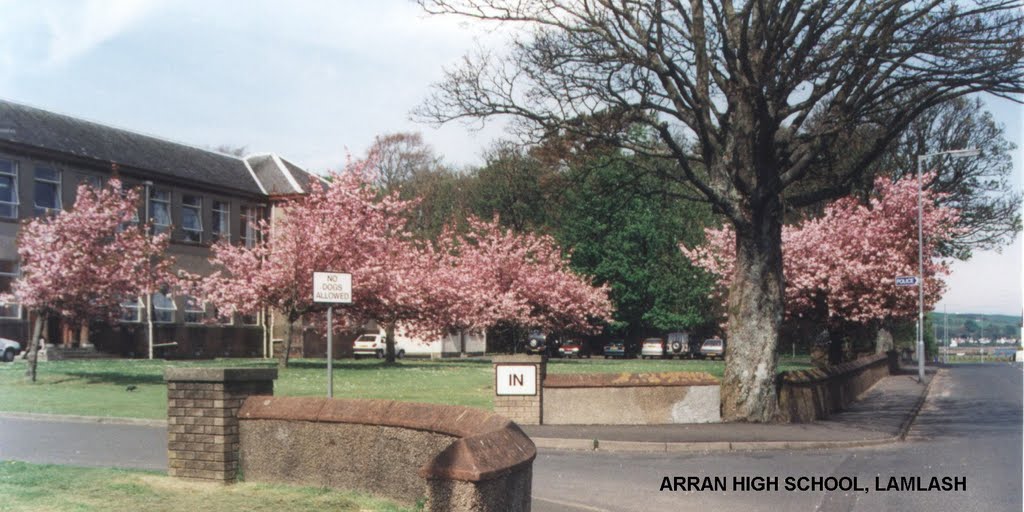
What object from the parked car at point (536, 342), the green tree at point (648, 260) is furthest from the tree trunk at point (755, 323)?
the parked car at point (536, 342)

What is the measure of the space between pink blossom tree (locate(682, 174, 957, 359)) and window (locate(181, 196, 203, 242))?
87.9 ft

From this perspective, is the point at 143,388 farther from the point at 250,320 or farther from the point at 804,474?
the point at 250,320

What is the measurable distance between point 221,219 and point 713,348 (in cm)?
3340

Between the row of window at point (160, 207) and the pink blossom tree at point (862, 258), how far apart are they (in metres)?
22.3

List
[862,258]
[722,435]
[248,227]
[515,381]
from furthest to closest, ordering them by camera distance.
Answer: [248,227]
[862,258]
[515,381]
[722,435]

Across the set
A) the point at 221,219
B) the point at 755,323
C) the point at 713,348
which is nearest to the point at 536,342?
the point at 713,348

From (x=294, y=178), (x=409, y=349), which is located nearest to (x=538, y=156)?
(x=294, y=178)

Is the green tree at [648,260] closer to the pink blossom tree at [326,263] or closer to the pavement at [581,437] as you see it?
the pink blossom tree at [326,263]

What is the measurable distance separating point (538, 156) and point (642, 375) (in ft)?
15.8

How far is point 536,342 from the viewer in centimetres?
6662

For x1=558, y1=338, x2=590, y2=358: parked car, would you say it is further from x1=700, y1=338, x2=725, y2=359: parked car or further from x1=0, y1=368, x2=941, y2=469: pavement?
x1=0, y1=368, x2=941, y2=469: pavement

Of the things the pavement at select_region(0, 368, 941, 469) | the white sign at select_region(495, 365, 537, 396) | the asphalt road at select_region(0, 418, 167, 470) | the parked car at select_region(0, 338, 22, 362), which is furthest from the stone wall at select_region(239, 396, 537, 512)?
the parked car at select_region(0, 338, 22, 362)

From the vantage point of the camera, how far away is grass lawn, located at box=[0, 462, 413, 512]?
751 cm

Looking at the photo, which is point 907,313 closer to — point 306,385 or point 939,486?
point 306,385
